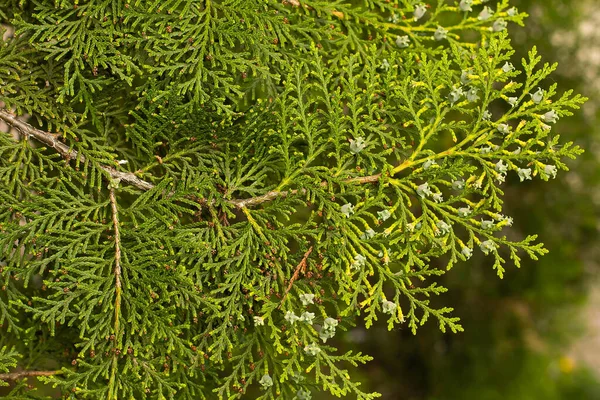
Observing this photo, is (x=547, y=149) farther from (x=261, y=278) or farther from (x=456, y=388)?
(x=456, y=388)

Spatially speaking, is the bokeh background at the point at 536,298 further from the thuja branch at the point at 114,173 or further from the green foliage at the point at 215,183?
the thuja branch at the point at 114,173

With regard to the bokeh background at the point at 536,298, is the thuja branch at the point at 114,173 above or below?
below

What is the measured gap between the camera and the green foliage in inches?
44.1

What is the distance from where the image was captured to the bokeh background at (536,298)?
308cm

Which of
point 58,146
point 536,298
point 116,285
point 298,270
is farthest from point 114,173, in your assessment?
point 536,298

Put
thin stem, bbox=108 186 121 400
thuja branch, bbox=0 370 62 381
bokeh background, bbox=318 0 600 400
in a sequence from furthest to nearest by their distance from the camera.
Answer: bokeh background, bbox=318 0 600 400, thuja branch, bbox=0 370 62 381, thin stem, bbox=108 186 121 400

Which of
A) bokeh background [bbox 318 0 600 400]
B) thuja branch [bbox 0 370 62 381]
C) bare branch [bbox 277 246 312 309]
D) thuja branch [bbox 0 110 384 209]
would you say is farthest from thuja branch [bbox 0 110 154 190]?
bokeh background [bbox 318 0 600 400]

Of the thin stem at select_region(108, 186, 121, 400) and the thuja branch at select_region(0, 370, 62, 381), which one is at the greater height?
the thin stem at select_region(108, 186, 121, 400)

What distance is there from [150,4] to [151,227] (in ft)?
1.53

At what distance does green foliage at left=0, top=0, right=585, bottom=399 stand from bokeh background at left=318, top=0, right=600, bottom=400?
1.95 metres

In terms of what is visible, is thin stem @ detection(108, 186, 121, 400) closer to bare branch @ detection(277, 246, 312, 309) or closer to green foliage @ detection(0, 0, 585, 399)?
green foliage @ detection(0, 0, 585, 399)

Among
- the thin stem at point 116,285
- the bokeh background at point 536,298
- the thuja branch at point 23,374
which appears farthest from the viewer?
the bokeh background at point 536,298

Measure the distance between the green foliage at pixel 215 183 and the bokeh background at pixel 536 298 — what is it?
6.41 ft

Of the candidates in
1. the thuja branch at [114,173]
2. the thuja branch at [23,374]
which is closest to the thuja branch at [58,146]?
the thuja branch at [114,173]
